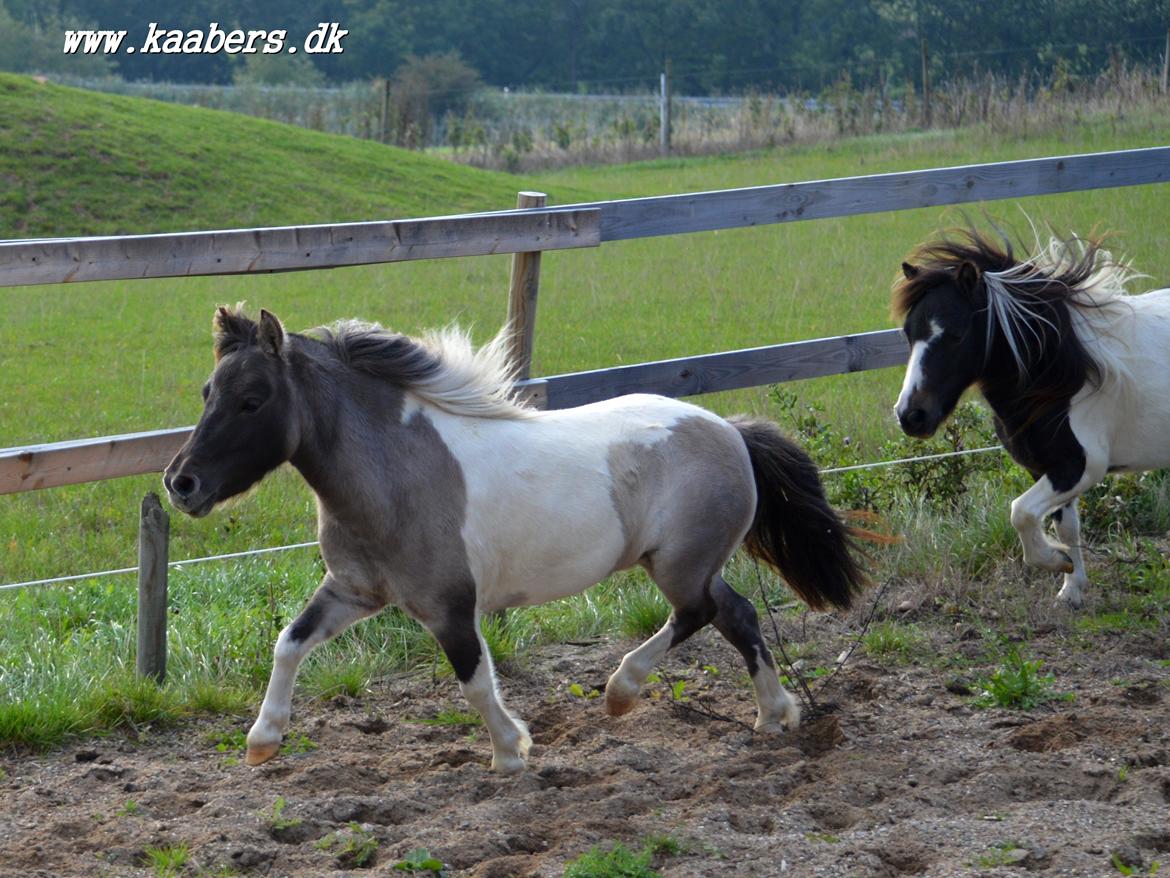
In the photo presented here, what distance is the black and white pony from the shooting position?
5344 millimetres

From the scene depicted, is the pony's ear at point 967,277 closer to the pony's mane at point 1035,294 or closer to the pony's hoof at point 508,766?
the pony's mane at point 1035,294

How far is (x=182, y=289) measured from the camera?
1877cm

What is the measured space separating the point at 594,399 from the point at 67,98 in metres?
21.1

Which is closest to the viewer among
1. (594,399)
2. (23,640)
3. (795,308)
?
(23,640)

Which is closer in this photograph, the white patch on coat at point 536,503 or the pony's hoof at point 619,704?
the white patch on coat at point 536,503

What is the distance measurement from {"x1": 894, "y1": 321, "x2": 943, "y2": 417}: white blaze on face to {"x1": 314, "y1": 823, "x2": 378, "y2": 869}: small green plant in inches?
107

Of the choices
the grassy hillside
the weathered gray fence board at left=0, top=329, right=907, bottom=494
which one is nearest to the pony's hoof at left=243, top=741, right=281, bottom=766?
the weathered gray fence board at left=0, top=329, right=907, bottom=494

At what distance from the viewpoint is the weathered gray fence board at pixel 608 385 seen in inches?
189

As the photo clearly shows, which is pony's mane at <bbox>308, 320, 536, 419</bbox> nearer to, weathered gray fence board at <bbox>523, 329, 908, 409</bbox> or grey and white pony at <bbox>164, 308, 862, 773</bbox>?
grey and white pony at <bbox>164, 308, 862, 773</bbox>

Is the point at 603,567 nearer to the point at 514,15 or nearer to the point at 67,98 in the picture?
the point at 67,98

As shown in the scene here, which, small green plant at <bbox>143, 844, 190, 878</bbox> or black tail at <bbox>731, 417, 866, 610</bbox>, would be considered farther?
black tail at <bbox>731, 417, 866, 610</bbox>

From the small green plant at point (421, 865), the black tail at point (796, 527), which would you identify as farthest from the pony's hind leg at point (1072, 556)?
the small green plant at point (421, 865)

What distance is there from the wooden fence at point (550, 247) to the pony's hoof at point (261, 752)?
1.39 meters

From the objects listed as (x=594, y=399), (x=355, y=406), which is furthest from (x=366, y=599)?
(x=594, y=399)
